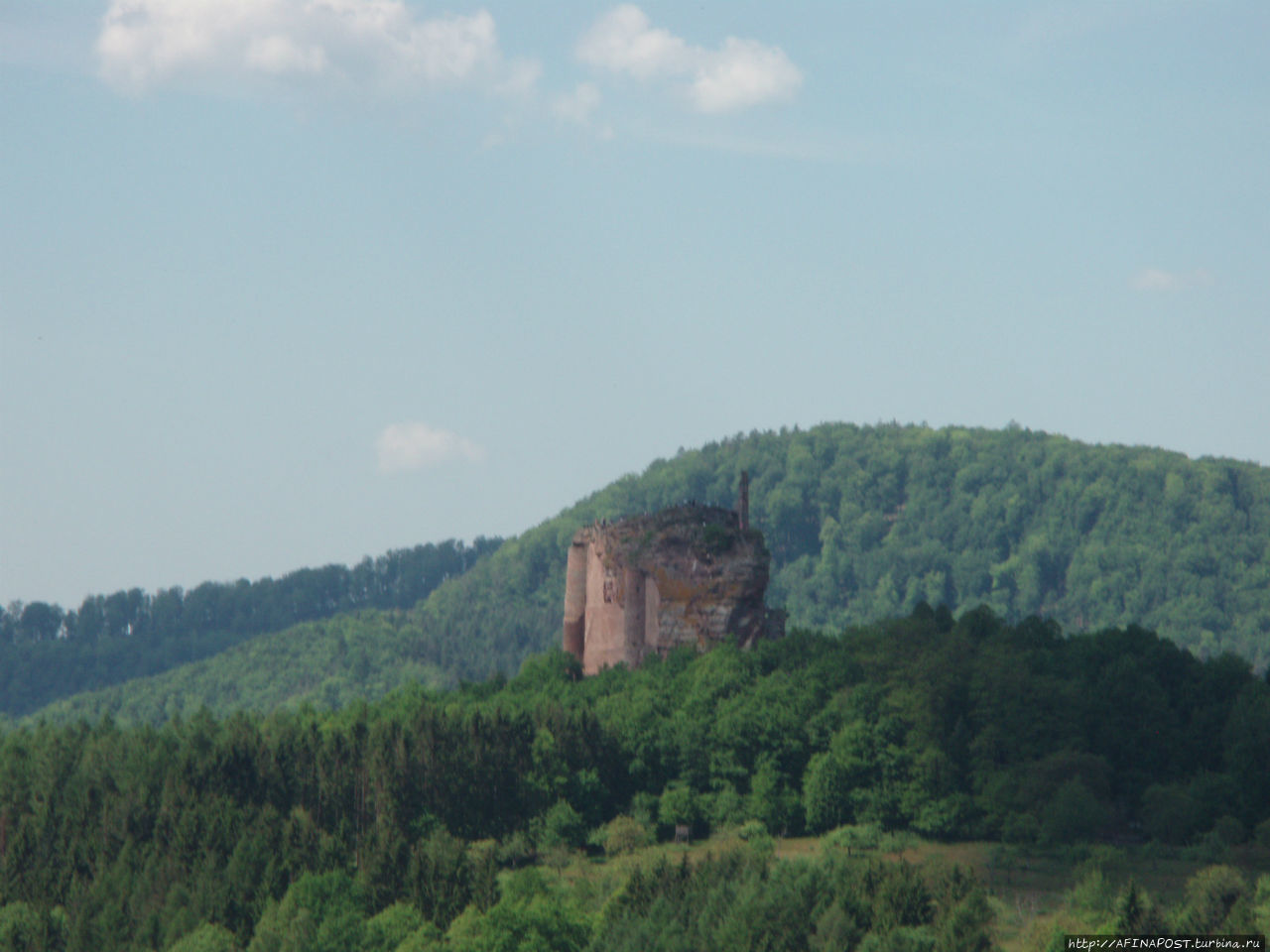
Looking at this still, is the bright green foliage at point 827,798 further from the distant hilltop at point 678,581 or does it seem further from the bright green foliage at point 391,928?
the bright green foliage at point 391,928

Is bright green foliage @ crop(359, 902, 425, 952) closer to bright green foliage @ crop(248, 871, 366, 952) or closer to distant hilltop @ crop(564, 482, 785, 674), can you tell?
bright green foliage @ crop(248, 871, 366, 952)

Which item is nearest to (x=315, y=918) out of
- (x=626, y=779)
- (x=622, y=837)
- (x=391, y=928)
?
(x=391, y=928)

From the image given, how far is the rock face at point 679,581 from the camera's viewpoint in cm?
10412

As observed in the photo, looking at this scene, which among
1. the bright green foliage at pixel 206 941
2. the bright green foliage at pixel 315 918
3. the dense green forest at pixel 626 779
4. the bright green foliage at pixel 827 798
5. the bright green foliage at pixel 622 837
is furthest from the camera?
the bright green foliage at pixel 827 798

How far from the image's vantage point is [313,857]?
292ft

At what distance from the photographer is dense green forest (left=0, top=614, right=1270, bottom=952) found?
86500mm

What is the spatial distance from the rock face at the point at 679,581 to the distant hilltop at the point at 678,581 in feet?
0.15

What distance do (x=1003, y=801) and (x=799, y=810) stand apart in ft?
27.9

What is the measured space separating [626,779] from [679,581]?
10.2 m

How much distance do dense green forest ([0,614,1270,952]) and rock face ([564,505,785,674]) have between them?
171 centimetres

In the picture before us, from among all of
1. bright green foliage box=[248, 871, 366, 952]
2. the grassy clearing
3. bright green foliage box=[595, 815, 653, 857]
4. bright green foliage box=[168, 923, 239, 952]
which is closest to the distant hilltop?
bright green foliage box=[595, 815, 653, 857]

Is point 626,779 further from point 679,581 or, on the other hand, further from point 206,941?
point 206,941

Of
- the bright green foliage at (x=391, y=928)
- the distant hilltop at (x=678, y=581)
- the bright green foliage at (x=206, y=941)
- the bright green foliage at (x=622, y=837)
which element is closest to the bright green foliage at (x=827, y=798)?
the bright green foliage at (x=622, y=837)

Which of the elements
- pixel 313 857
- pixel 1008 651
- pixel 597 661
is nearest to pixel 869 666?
pixel 1008 651
